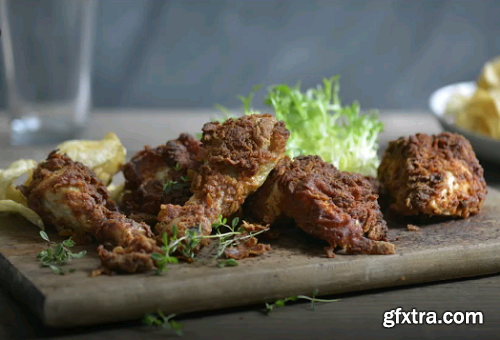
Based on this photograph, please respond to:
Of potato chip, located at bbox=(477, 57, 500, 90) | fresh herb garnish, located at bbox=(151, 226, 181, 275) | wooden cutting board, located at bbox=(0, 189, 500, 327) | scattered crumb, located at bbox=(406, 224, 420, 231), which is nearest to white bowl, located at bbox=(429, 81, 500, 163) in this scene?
potato chip, located at bbox=(477, 57, 500, 90)

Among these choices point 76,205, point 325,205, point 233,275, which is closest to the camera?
point 233,275

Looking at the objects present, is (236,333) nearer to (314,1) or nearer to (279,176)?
(279,176)

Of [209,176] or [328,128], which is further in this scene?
[328,128]

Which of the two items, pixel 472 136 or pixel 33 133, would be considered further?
pixel 33 133

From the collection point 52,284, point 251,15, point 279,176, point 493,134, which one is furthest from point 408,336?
point 251,15

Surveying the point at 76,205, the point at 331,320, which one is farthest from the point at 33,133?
the point at 331,320

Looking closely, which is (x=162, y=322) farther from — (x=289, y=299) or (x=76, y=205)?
(x=76, y=205)

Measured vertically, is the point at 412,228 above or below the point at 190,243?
below
